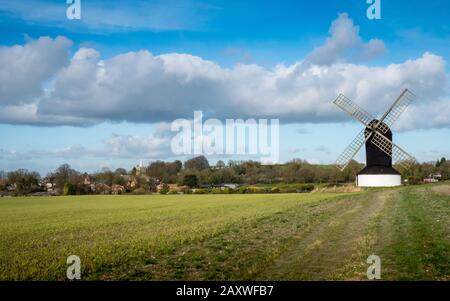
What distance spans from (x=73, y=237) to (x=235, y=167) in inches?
4662

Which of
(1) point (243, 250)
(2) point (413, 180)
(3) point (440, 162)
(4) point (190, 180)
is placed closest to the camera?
(1) point (243, 250)

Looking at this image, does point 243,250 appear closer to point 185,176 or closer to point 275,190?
point 275,190

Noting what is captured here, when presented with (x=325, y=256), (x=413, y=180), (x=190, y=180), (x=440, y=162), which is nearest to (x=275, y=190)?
(x=413, y=180)

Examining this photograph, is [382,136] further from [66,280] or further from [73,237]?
[66,280]

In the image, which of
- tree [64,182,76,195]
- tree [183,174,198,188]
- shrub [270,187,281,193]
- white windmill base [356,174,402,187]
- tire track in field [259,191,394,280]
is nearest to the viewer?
tire track in field [259,191,394,280]

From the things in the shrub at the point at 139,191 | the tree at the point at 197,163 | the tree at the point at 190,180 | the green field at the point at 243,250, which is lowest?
the shrub at the point at 139,191

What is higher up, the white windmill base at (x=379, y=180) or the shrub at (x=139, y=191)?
the white windmill base at (x=379, y=180)

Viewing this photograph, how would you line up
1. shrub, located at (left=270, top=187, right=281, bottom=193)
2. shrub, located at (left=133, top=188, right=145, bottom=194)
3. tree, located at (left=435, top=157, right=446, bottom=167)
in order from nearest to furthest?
1. shrub, located at (left=270, top=187, right=281, bottom=193)
2. shrub, located at (left=133, top=188, right=145, bottom=194)
3. tree, located at (left=435, top=157, right=446, bottom=167)

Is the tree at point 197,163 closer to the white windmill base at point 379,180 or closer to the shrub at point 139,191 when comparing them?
the shrub at point 139,191

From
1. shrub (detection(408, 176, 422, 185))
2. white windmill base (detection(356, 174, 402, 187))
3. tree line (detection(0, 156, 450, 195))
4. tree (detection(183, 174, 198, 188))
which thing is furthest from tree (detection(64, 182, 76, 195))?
shrub (detection(408, 176, 422, 185))

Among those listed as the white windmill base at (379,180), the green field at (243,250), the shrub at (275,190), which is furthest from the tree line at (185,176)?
the green field at (243,250)

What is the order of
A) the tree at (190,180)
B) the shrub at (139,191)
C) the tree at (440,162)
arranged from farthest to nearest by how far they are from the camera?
1. the tree at (440,162)
2. the tree at (190,180)
3. the shrub at (139,191)

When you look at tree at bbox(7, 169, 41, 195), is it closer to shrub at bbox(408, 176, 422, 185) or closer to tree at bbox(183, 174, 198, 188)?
tree at bbox(183, 174, 198, 188)
